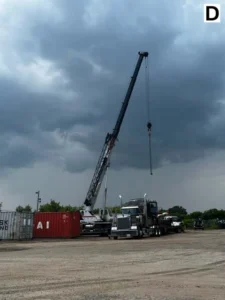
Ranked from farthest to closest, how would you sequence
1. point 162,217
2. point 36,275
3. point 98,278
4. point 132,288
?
point 162,217
point 36,275
point 98,278
point 132,288

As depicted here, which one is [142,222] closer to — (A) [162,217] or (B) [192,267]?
(A) [162,217]

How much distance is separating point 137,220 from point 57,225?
937 centimetres

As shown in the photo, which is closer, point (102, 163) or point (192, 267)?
point (192, 267)

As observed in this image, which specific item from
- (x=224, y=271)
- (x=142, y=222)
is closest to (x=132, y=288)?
(x=224, y=271)

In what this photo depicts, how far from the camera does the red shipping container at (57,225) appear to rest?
143 ft

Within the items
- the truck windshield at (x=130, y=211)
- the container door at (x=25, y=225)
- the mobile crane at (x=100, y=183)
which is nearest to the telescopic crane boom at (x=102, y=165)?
the mobile crane at (x=100, y=183)

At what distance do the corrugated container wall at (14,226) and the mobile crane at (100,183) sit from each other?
258 inches

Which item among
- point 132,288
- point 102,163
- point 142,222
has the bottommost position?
point 132,288

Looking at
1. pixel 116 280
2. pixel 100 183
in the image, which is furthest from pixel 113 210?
pixel 116 280

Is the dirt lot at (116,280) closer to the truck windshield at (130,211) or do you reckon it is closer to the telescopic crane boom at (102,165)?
the truck windshield at (130,211)

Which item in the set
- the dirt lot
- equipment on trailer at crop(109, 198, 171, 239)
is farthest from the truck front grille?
the dirt lot

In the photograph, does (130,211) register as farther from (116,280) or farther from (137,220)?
(116,280)

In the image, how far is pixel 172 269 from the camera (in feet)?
48.2

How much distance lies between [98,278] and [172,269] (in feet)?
11.0
